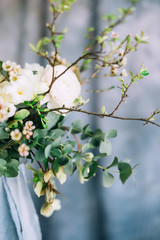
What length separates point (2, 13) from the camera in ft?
3.88

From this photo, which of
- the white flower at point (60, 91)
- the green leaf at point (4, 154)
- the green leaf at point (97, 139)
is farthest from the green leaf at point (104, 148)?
the green leaf at point (4, 154)

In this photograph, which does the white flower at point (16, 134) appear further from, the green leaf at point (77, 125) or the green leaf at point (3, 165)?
the green leaf at point (77, 125)

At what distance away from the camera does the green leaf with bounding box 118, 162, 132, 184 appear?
0.53 metres

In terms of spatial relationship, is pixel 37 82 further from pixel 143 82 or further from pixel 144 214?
pixel 144 214

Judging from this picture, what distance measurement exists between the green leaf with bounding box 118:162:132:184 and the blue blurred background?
59 centimetres

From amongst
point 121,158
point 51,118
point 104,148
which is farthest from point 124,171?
point 121,158

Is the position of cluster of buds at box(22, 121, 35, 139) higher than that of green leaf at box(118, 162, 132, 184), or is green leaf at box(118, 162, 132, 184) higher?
cluster of buds at box(22, 121, 35, 139)

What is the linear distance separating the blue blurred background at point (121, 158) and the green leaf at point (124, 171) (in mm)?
592

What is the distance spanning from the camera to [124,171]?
0.55 m

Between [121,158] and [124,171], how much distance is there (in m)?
0.60

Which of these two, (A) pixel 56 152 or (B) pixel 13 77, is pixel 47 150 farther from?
(B) pixel 13 77

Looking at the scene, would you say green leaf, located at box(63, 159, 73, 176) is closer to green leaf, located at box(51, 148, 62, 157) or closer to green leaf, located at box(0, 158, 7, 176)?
green leaf, located at box(51, 148, 62, 157)

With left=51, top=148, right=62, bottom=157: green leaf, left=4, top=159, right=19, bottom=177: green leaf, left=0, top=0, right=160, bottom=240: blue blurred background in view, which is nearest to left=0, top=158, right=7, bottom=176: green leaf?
left=4, top=159, right=19, bottom=177: green leaf

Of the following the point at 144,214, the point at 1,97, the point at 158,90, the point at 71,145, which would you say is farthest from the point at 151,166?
the point at 1,97
